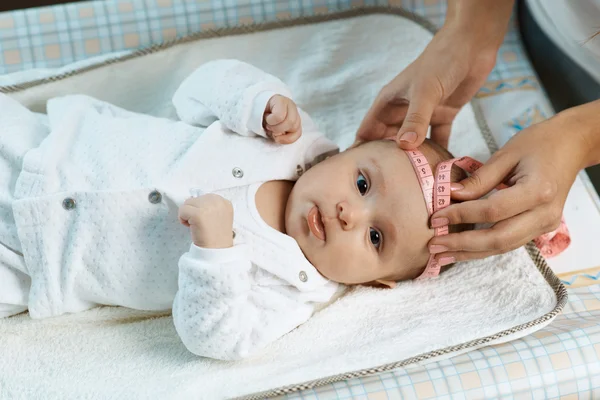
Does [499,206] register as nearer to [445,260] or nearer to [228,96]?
[445,260]

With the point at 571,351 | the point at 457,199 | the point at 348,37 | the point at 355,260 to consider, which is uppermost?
the point at 348,37

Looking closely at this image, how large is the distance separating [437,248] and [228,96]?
49 centimetres

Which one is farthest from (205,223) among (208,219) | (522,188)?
(522,188)

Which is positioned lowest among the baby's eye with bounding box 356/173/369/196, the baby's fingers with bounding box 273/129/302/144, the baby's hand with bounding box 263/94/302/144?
the baby's eye with bounding box 356/173/369/196

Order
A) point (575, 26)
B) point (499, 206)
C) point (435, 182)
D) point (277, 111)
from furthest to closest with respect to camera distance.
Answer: point (575, 26) → point (277, 111) → point (435, 182) → point (499, 206)

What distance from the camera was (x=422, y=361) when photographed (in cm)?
117

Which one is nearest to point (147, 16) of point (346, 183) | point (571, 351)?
point (346, 183)

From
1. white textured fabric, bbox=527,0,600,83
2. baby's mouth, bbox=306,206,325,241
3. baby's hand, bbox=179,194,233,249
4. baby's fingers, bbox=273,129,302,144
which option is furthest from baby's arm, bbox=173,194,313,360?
white textured fabric, bbox=527,0,600,83

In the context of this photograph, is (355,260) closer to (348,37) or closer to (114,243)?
(114,243)

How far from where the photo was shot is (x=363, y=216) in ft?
3.97

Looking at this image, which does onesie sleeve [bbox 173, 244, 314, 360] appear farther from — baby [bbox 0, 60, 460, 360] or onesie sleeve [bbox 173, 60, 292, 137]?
onesie sleeve [bbox 173, 60, 292, 137]

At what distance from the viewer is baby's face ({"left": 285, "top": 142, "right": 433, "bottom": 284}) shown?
1.21 metres

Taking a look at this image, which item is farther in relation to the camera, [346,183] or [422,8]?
[422,8]

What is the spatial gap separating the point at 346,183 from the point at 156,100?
64cm
